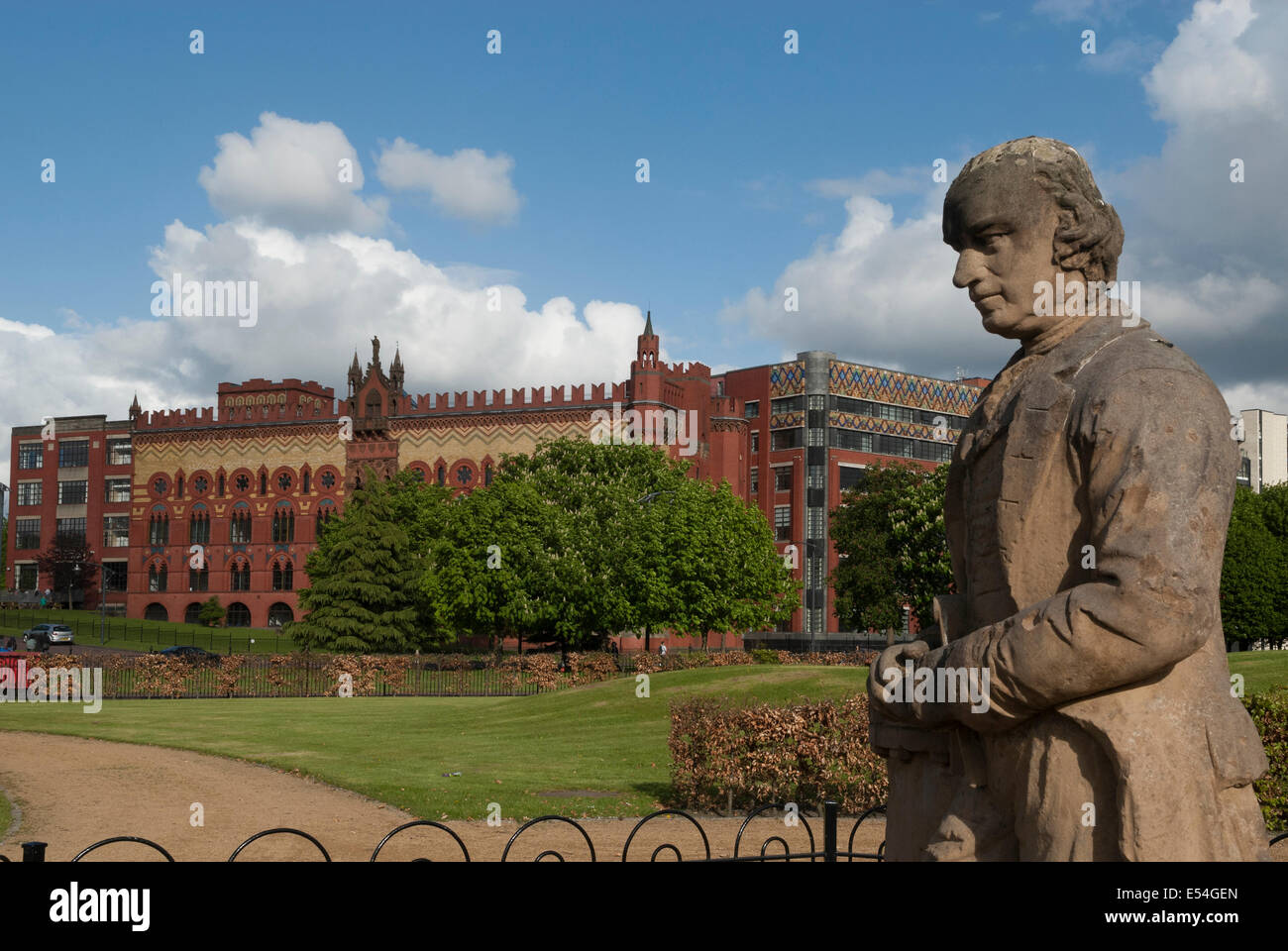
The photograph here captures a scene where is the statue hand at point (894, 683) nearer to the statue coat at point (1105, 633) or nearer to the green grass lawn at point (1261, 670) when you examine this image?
the statue coat at point (1105, 633)

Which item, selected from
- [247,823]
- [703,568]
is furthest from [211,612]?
[247,823]

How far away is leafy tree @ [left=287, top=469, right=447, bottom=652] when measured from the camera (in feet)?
186

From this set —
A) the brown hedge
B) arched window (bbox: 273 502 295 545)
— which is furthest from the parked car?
the brown hedge

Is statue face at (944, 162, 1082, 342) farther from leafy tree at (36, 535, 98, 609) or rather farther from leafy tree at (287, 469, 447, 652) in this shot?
leafy tree at (36, 535, 98, 609)

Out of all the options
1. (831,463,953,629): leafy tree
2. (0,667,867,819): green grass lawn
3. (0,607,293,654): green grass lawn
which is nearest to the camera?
(0,667,867,819): green grass lawn

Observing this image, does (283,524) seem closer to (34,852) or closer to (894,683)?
(34,852)

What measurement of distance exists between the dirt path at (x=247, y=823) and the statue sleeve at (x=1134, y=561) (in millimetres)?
9472

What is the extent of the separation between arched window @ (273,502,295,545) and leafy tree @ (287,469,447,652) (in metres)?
19.6

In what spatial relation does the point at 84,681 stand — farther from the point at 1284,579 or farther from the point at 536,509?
the point at 1284,579

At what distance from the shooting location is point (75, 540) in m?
91.4

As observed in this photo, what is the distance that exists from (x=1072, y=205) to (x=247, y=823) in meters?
14.3
